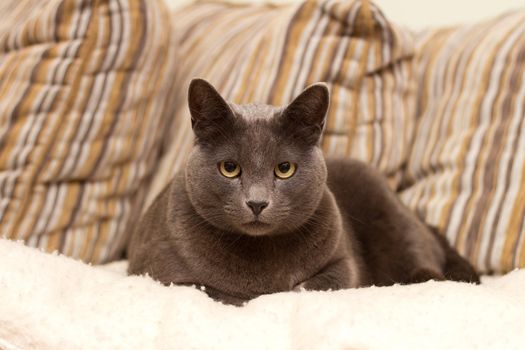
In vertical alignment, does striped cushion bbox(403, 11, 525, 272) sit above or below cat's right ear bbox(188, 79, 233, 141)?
below

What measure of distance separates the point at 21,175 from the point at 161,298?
77cm

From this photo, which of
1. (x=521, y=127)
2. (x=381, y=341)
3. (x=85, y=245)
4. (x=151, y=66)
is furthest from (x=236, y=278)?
(x=521, y=127)

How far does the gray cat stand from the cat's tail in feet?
0.04

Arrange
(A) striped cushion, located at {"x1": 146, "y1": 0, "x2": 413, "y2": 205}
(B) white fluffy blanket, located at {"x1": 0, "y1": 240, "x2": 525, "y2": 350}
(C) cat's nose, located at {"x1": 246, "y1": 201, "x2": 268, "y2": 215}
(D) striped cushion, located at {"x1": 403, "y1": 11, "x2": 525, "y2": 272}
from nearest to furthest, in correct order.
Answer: (B) white fluffy blanket, located at {"x1": 0, "y1": 240, "x2": 525, "y2": 350}, (C) cat's nose, located at {"x1": 246, "y1": 201, "x2": 268, "y2": 215}, (D) striped cushion, located at {"x1": 403, "y1": 11, "x2": 525, "y2": 272}, (A) striped cushion, located at {"x1": 146, "y1": 0, "x2": 413, "y2": 205}

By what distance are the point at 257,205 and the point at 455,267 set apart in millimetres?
662

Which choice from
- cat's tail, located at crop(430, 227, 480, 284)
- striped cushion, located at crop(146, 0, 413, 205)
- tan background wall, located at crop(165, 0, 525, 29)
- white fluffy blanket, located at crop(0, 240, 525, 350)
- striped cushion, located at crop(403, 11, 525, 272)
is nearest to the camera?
white fluffy blanket, located at crop(0, 240, 525, 350)

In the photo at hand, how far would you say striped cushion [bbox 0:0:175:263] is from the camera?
1633mm

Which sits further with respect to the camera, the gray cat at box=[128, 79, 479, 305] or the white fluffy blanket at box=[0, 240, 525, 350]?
the gray cat at box=[128, 79, 479, 305]

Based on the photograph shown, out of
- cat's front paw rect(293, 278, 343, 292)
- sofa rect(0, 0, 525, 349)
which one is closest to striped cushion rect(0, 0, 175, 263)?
sofa rect(0, 0, 525, 349)

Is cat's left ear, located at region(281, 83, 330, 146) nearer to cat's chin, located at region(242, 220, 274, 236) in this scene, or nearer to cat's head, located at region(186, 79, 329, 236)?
cat's head, located at region(186, 79, 329, 236)

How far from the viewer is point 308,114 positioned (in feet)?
3.92

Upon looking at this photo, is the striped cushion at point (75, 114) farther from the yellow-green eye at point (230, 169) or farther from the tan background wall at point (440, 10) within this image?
the tan background wall at point (440, 10)

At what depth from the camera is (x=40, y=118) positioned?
5.38 ft

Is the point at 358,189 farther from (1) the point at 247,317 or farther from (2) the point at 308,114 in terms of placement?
(1) the point at 247,317
